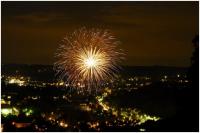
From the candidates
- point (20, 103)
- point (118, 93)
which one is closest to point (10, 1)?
point (20, 103)

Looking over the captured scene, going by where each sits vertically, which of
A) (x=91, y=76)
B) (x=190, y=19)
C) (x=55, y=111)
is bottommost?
(x=55, y=111)

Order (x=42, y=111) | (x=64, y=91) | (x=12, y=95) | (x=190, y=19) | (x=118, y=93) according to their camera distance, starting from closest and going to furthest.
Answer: (x=190, y=19) < (x=12, y=95) < (x=42, y=111) < (x=64, y=91) < (x=118, y=93)

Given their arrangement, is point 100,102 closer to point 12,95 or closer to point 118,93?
point 118,93

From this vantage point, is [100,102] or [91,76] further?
[100,102]

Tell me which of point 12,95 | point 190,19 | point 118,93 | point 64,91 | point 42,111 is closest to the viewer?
point 190,19

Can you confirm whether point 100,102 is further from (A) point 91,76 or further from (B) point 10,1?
(B) point 10,1

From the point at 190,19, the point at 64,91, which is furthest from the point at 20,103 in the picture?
the point at 190,19

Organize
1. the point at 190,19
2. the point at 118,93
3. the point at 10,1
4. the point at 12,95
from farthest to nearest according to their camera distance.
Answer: the point at 118,93 < the point at 12,95 < the point at 190,19 < the point at 10,1

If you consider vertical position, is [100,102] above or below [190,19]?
below

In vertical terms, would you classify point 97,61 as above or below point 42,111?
above
